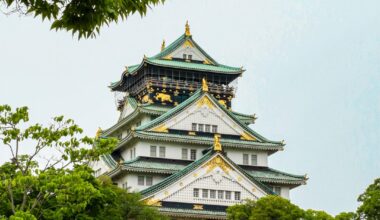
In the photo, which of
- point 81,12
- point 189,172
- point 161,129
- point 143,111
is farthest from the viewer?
point 143,111

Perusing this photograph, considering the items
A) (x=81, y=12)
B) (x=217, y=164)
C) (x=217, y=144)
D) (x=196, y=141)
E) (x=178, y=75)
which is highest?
(x=178, y=75)

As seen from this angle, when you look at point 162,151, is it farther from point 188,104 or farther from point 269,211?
point 269,211

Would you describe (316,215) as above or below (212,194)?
below

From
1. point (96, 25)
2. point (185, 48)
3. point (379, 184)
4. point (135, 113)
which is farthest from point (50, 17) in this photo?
point (185, 48)

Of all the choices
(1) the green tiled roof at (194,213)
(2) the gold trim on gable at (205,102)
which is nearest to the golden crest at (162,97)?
(2) the gold trim on gable at (205,102)

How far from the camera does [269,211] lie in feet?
156

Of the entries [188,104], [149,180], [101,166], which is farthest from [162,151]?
[101,166]

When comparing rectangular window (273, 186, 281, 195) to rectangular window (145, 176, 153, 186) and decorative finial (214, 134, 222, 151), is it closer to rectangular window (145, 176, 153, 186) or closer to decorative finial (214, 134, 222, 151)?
decorative finial (214, 134, 222, 151)

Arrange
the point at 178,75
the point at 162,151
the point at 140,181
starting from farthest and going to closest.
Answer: the point at 178,75, the point at 162,151, the point at 140,181

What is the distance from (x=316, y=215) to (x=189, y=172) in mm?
13838

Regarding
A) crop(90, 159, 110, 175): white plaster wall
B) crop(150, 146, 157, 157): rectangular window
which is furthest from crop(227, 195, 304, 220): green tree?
crop(90, 159, 110, 175): white plaster wall

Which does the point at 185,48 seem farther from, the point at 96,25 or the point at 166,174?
the point at 96,25

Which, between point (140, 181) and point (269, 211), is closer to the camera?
point (269, 211)

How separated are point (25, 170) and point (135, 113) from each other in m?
33.9
